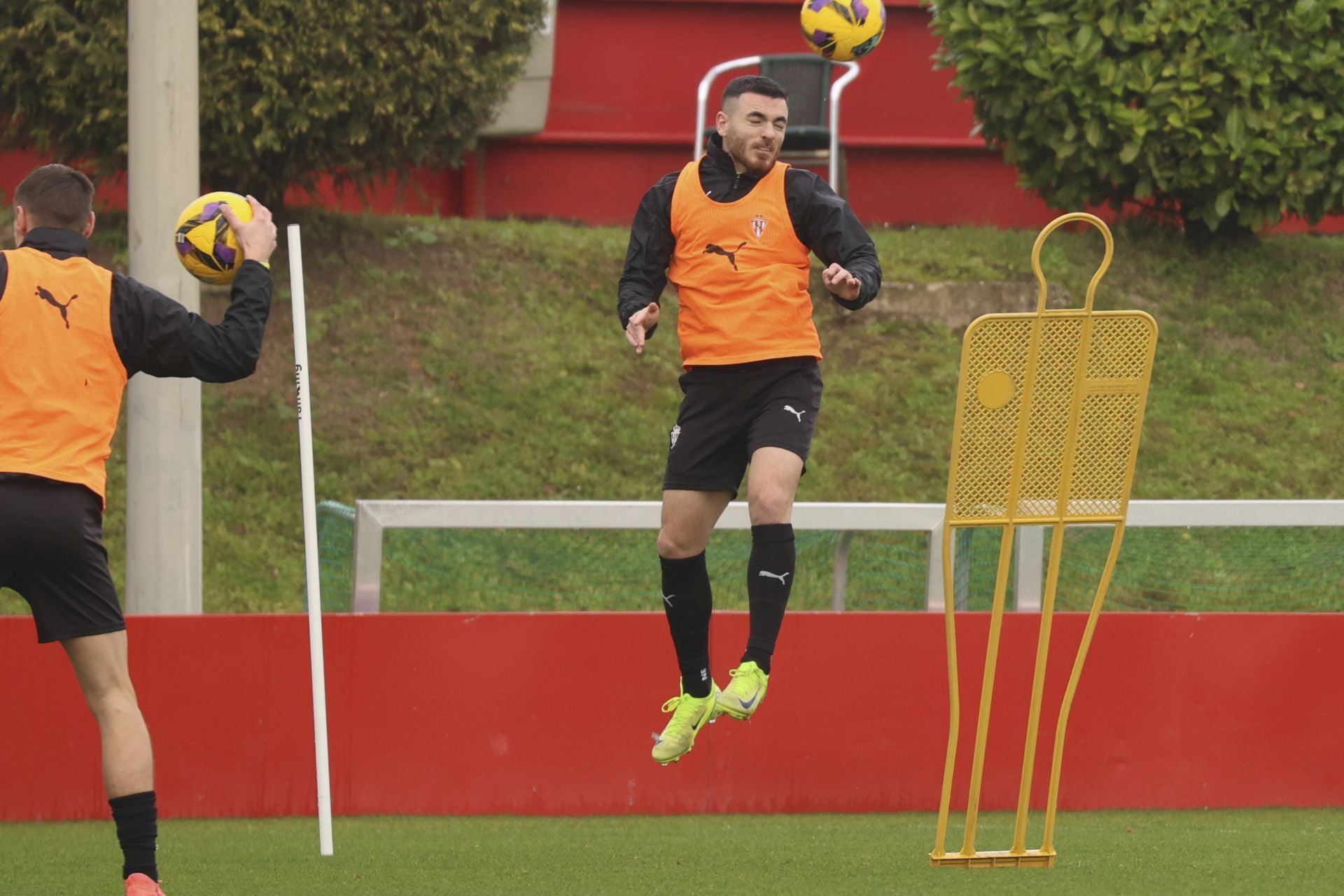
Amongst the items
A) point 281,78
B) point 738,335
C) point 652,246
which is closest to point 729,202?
point 652,246

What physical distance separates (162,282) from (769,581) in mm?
3280

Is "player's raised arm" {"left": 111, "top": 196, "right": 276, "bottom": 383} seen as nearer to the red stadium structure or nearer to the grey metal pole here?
the grey metal pole

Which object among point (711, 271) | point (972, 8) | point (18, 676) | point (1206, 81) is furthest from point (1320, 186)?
point (18, 676)

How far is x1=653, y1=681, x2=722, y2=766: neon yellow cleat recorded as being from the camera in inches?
234

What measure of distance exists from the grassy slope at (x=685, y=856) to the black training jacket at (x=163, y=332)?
1675 mm

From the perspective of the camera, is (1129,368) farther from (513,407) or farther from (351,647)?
(513,407)

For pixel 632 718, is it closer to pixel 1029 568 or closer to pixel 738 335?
pixel 1029 568

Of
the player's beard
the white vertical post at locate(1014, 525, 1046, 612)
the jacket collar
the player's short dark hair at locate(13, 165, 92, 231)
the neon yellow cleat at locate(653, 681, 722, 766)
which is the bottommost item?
the neon yellow cleat at locate(653, 681, 722, 766)

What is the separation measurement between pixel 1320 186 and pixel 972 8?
2563 millimetres

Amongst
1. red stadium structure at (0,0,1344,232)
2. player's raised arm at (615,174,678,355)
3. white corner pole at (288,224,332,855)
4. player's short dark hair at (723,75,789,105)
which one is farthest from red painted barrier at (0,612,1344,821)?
red stadium structure at (0,0,1344,232)

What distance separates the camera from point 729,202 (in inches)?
241

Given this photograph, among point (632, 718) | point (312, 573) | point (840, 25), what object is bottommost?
point (632, 718)

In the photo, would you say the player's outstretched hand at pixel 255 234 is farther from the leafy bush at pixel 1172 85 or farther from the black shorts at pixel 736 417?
the leafy bush at pixel 1172 85

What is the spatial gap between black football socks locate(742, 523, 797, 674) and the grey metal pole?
302cm
